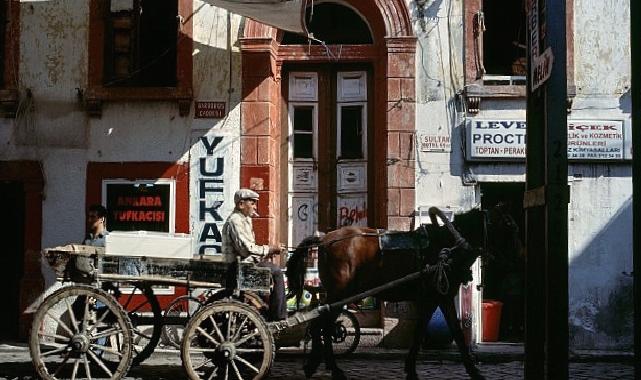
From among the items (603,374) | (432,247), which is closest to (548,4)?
(432,247)

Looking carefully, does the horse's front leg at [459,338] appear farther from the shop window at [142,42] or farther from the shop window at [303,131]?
the shop window at [142,42]

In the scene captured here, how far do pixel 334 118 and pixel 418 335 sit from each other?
17.0 feet

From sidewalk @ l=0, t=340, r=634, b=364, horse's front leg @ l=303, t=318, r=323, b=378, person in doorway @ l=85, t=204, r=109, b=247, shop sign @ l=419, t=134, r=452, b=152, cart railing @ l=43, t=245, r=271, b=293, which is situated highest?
shop sign @ l=419, t=134, r=452, b=152

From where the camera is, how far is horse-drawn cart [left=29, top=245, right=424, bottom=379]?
8.05 meters

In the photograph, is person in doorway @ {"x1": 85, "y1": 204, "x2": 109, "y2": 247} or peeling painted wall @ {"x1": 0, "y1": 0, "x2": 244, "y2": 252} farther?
peeling painted wall @ {"x1": 0, "y1": 0, "x2": 244, "y2": 252}

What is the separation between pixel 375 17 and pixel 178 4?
3063 millimetres

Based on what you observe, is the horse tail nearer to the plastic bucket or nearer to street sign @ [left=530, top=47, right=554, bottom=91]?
the plastic bucket

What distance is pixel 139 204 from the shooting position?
42.1ft

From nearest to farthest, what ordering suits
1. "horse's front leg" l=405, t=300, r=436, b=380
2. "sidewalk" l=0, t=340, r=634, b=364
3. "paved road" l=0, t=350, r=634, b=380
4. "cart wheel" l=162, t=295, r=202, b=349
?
"horse's front leg" l=405, t=300, r=436, b=380
"paved road" l=0, t=350, r=634, b=380
"sidewalk" l=0, t=340, r=634, b=364
"cart wheel" l=162, t=295, r=202, b=349

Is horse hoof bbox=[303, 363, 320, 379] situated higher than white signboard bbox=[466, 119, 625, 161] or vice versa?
white signboard bbox=[466, 119, 625, 161]

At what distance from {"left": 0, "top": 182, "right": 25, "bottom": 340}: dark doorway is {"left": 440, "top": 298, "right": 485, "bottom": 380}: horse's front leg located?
25.1 feet

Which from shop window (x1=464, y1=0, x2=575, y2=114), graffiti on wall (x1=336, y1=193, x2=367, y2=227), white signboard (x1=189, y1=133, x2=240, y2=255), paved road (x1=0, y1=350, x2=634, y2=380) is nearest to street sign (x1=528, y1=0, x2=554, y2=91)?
paved road (x1=0, y1=350, x2=634, y2=380)

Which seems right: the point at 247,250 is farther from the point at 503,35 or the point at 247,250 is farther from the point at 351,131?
the point at 503,35
